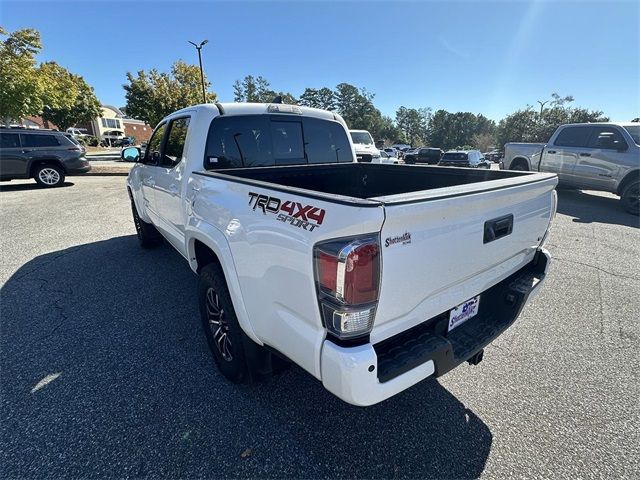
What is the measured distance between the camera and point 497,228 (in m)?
1.92

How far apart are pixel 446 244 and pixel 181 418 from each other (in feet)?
6.51

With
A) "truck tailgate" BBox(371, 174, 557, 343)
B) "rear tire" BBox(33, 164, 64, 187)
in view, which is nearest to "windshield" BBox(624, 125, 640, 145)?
"truck tailgate" BBox(371, 174, 557, 343)

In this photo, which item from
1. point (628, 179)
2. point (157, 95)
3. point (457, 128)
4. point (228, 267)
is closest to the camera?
point (228, 267)

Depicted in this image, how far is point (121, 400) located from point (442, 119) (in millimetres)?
119685

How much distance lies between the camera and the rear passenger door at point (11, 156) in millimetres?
10516

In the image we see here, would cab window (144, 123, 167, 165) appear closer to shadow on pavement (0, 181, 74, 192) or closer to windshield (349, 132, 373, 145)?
shadow on pavement (0, 181, 74, 192)

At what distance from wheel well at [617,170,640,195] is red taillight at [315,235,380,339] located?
10307mm

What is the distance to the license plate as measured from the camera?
1926 mm

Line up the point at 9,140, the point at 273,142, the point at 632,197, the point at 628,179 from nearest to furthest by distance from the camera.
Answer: the point at 273,142 < the point at 632,197 < the point at 628,179 < the point at 9,140

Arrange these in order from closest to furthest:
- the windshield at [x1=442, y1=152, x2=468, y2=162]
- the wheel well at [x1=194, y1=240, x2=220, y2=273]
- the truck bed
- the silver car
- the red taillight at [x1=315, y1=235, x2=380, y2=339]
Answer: the red taillight at [x1=315, y1=235, x2=380, y2=339] → the wheel well at [x1=194, y1=240, x2=220, y2=273] → the truck bed → the silver car → the windshield at [x1=442, y1=152, x2=468, y2=162]

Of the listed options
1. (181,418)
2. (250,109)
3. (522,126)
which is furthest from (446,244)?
(522,126)

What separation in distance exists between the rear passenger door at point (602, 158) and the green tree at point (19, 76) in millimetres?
27261

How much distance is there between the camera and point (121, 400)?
229 cm

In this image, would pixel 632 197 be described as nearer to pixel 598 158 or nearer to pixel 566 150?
pixel 598 158
